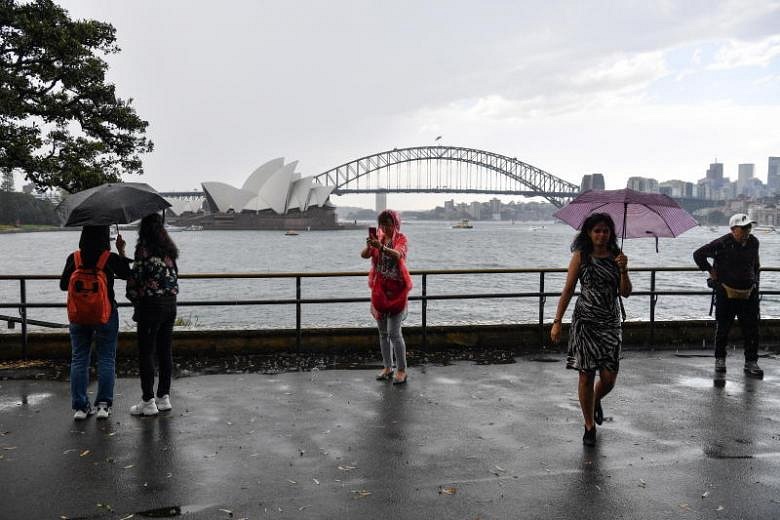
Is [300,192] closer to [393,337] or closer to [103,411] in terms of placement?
[393,337]

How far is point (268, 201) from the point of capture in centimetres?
11744

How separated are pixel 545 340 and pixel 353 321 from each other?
15.3 metres

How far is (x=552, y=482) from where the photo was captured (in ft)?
11.6

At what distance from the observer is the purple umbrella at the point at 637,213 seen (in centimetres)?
483

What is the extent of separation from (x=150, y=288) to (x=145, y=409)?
92 cm

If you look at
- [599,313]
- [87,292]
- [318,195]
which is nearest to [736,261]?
[599,313]

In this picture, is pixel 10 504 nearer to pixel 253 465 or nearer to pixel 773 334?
pixel 253 465

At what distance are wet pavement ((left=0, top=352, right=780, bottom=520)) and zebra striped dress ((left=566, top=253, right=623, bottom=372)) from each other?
1.92 feet

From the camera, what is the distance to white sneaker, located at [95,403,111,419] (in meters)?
4.68

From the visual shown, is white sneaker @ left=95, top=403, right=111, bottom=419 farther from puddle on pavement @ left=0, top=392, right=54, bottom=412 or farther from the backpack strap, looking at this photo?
the backpack strap

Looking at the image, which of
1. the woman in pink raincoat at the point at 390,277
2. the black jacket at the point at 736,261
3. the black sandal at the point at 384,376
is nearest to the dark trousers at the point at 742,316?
the black jacket at the point at 736,261

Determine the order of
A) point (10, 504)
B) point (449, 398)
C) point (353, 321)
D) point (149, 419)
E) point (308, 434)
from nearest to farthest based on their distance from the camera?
point (10, 504), point (308, 434), point (149, 419), point (449, 398), point (353, 321)

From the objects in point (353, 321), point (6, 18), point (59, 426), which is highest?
point (6, 18)

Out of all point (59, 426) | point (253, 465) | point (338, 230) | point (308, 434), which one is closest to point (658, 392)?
point (308, 434)
